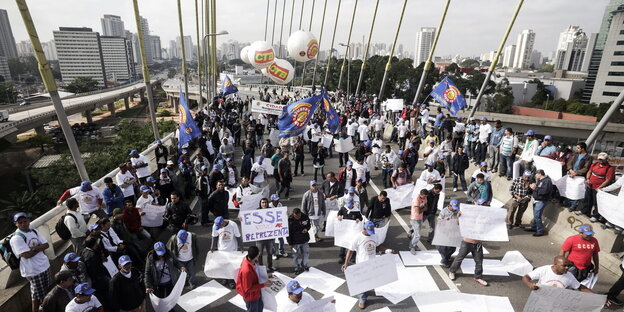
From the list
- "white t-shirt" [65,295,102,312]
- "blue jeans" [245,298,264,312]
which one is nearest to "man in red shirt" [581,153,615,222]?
"blue jeans" [245,298,264,312]

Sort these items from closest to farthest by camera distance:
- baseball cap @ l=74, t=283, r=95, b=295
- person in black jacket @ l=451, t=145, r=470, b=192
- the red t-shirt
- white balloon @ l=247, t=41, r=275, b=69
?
baseball cap @ l=74, t=283, r=95, b=295, the red t-shirt, person in black jacket @ l=451, t=145, r=470, b=192, white balloon @ l=247, t=41, r=275, b=69

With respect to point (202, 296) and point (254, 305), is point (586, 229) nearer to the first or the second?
point (254, 305)

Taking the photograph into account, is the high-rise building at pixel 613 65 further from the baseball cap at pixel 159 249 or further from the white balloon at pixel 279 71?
the baseball cap at pixel 159 249

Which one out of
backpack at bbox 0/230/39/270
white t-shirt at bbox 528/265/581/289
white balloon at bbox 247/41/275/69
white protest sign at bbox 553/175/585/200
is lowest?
backpack at bbox 0/230/39/270

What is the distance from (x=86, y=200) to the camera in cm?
766

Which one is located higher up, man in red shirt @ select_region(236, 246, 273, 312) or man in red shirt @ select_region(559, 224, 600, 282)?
man in red shirt @ select_region(559, 224, 600, 282)

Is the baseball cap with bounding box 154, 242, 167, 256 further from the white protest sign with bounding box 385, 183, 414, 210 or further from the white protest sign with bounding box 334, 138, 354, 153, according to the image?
the white protest sign with bounding box 334, 138, 354, 153

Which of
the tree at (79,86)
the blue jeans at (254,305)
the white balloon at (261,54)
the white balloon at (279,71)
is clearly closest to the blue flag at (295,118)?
the blue jeans at (254,305)

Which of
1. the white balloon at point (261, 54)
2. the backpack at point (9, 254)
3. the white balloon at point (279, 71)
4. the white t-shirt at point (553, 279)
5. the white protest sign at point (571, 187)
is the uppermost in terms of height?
the white balloon at point (261, 54)

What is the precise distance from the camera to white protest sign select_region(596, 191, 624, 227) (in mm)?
7478

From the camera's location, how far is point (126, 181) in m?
8.98

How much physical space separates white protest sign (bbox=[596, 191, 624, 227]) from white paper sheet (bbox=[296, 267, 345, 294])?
598cm

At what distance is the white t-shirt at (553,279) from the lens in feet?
17.9

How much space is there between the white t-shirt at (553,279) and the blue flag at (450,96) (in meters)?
11.5
